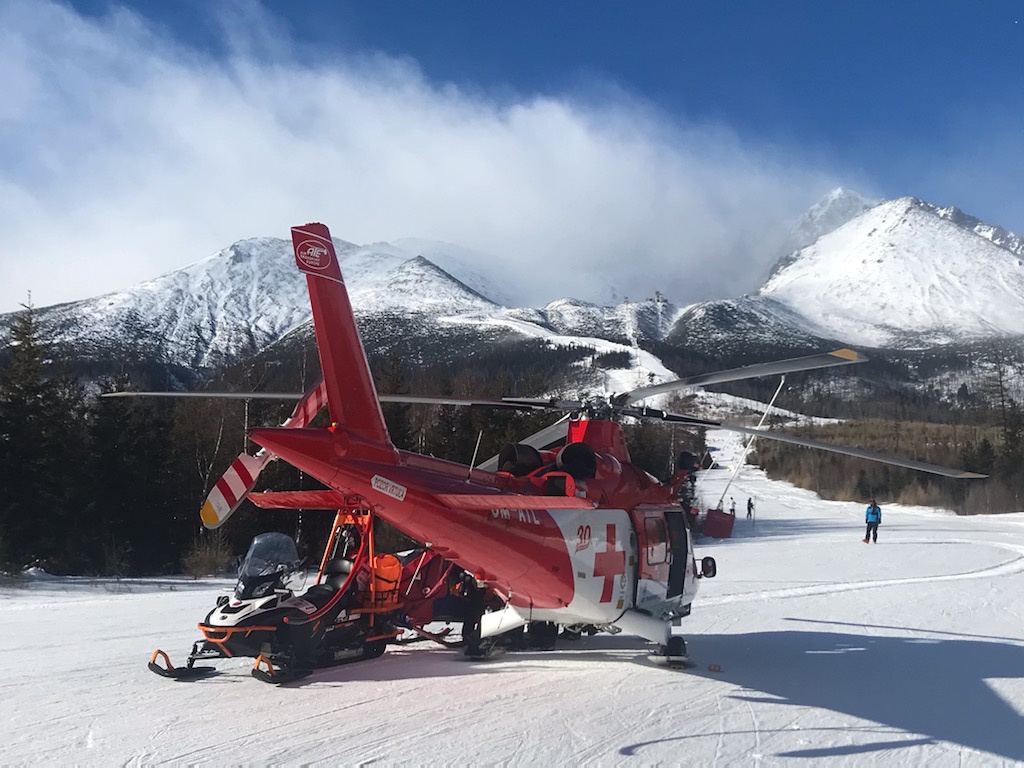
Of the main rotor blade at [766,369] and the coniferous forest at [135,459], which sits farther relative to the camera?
the coniferous forest at [135,459]

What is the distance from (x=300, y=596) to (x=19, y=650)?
3945 mm

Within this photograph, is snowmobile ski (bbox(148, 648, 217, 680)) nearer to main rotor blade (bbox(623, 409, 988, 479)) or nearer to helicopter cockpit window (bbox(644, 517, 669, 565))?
helicopter cockpit window (bbox(644, 517, 669, 565))

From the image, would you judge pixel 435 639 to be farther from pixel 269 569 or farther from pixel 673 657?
pixel 673 657

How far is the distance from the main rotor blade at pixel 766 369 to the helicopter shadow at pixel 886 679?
3683 millimetres

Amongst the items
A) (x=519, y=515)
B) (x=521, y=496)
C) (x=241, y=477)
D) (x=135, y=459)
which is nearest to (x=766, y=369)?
(x=521, y=496)

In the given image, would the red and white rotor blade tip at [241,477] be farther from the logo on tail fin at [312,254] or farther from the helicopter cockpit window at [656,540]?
the helicopter cockpit window at [656,540]

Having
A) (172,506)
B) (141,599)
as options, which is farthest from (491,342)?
(141,599)

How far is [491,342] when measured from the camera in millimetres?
189125

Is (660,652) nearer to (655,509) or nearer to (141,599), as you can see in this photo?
(655,509)

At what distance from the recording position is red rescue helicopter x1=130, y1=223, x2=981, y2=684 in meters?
8.03

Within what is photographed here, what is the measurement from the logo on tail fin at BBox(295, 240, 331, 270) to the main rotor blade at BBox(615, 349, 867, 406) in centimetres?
397

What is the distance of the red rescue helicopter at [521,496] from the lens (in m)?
8.03

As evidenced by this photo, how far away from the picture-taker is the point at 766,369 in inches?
343

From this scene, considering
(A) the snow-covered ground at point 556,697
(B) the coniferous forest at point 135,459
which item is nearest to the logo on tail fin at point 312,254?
(A) the snow-covered ground at point 556,697
